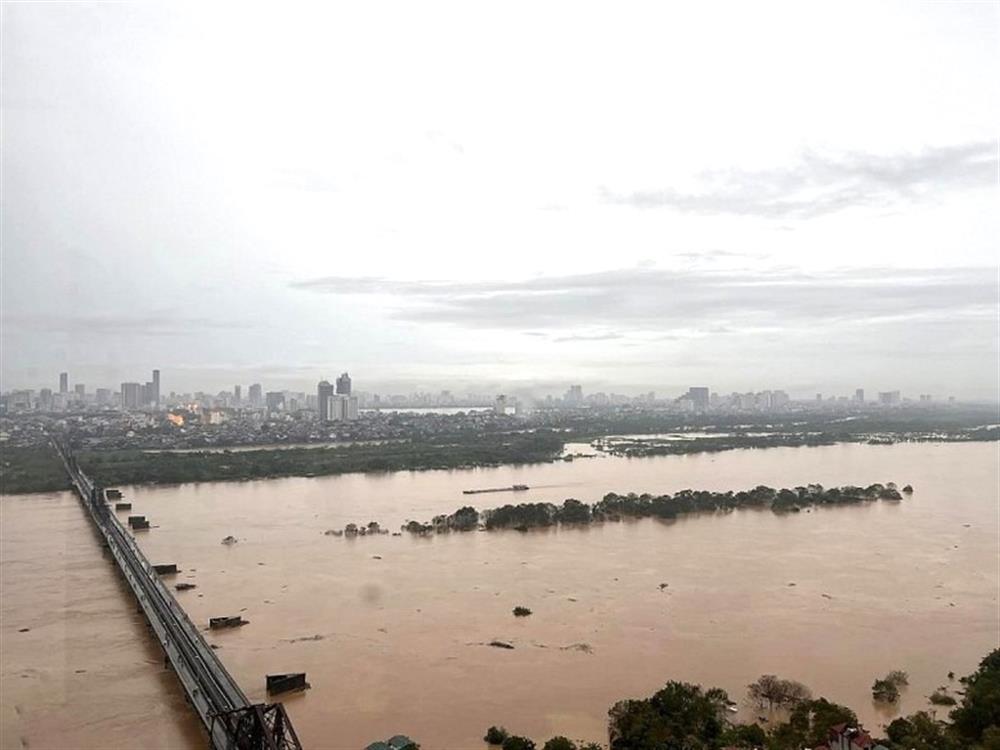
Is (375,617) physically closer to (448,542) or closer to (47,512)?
(448,542)

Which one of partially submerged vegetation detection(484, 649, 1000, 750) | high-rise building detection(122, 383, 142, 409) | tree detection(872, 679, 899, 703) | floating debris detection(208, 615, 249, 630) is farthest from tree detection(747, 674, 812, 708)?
high-rise building detection(122, 383, 142, 409)

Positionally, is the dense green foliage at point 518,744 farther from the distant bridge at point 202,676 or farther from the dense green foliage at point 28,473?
the dense green foliage at point 28,473

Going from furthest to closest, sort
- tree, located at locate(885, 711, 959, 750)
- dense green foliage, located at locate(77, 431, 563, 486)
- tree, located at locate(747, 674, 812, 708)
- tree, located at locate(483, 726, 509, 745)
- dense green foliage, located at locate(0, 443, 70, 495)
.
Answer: dense green foliage, located at locate(77, 431, 563, 486) < dense green foliage, located at locate(0, 443, 70, 495) < tree, located at locate(747, 674, 812, 708) < tree, located at locate(483, 726, 509, 745) < tree, located at locate(885, 711, 959, 750)

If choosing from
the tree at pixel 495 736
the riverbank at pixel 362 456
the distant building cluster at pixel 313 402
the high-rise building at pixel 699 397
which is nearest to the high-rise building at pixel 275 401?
the distant building cluster at pixel 313 402

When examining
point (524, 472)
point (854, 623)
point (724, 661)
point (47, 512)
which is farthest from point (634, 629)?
point (524, 472)

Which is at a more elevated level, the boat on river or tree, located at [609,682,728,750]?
the boat on river

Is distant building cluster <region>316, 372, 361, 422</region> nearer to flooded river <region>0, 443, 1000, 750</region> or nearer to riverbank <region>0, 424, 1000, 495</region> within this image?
riverbank <region>0, 424, 1000, 495</region>
